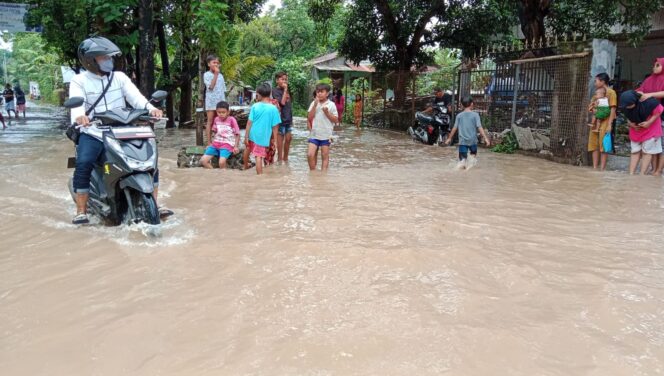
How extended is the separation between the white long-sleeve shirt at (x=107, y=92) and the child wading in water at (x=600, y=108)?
698 cm

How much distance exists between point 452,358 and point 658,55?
16393 millimetres

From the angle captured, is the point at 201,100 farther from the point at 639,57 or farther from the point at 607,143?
the point at 639,57

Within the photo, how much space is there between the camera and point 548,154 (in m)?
10.2

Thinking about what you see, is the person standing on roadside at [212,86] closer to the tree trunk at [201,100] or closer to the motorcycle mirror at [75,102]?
the tree trunk at [201,100]

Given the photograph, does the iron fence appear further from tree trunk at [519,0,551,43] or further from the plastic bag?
tree trunk at [519,0,551,43]

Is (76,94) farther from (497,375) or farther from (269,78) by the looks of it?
(269,78)

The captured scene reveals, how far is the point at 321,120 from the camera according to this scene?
26.0 feet

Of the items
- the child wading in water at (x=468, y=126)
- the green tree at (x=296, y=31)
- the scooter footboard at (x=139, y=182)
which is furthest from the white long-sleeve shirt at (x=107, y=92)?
the green tree at (x=296, y=31)

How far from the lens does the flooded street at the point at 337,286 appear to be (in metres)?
2.47

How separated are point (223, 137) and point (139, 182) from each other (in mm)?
3541

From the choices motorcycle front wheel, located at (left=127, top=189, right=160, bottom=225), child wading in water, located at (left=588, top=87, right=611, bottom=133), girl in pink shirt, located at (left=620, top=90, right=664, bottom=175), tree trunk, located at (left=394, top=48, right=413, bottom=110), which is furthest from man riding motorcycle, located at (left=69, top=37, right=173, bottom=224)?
tree trunk, located at (left=394, top=48, right=413, bottom=110)

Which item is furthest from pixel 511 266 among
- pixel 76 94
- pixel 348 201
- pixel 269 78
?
pixel 269 78

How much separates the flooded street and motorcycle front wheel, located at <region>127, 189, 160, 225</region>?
11cm

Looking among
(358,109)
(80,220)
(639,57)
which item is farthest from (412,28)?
(80,220)
